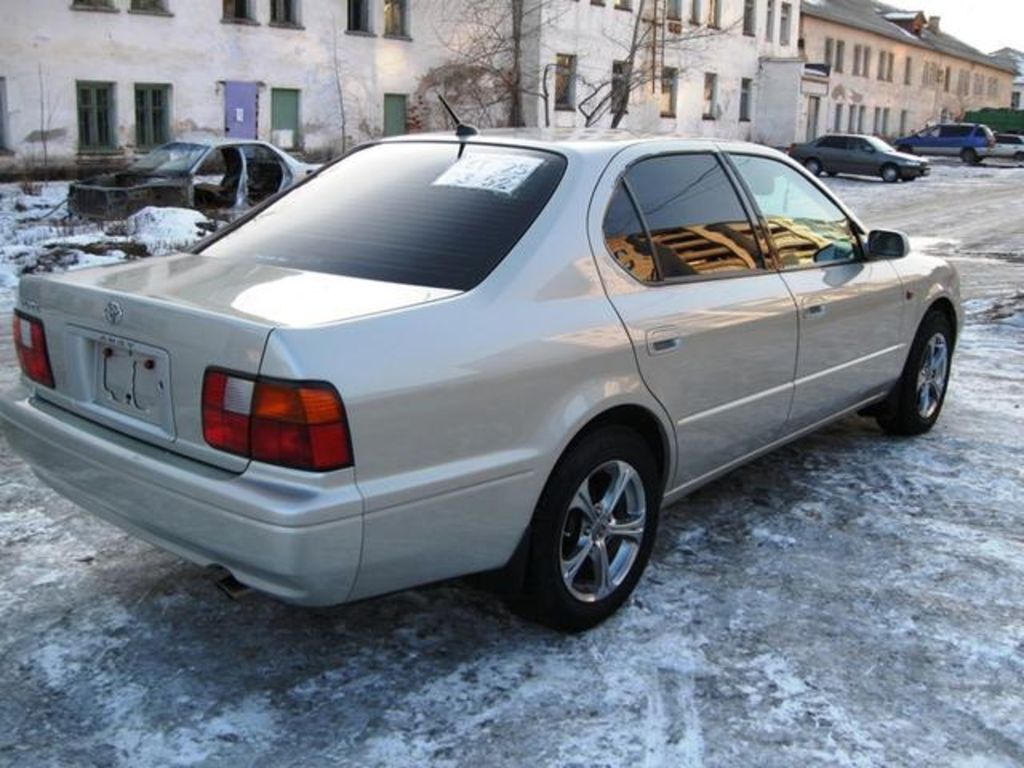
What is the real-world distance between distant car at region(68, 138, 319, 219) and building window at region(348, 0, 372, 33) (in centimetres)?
1368

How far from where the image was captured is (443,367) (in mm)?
2984

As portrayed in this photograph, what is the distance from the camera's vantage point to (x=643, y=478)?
12.2ft

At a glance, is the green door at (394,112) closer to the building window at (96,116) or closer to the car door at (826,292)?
the building window at (96,116)

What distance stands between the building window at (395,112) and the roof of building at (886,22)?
27982 mm

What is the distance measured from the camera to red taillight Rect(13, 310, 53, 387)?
3.53m

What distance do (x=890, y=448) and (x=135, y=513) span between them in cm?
394

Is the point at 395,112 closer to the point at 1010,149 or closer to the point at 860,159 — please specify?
the point at 860,159

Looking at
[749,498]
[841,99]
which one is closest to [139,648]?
[749,498]

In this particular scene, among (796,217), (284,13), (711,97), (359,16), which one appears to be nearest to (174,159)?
(284,13)

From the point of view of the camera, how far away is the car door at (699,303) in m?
3.70

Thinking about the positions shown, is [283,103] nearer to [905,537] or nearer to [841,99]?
[905,537]

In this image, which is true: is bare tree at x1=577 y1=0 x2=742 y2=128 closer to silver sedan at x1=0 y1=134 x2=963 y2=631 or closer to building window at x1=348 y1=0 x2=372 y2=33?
building window at x1=348 y1=0 x2=372 y2=33

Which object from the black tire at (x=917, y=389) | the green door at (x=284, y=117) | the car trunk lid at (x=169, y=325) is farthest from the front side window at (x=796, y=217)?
the green door at (x=284, y=117)

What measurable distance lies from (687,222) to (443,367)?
58.3 inches
